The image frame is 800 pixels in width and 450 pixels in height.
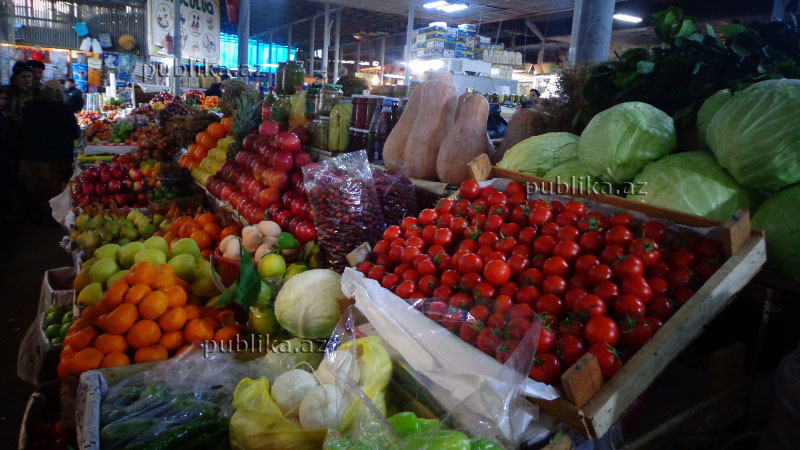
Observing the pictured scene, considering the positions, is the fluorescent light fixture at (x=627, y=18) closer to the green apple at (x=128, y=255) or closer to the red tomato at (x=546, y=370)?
the green apple at (x=128, y=255)

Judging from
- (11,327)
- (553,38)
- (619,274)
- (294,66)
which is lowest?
(11,327)

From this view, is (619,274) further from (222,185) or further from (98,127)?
(98,127)

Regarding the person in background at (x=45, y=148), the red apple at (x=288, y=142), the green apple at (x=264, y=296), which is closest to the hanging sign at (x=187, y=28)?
the person in background at (x=45, y=148)

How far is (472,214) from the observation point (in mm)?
2115

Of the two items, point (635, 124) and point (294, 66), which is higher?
point (294, 66)

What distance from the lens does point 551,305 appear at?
157 cm

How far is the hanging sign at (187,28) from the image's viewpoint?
12.4 metres

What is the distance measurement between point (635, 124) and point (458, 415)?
148 centimetres

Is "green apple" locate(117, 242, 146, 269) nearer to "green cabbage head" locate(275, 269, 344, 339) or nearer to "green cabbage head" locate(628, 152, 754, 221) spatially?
"green cabbage head" locate(275, 269, 344, 339)

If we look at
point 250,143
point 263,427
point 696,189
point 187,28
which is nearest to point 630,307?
point 696,189

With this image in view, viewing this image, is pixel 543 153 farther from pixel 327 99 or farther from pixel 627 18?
pixel 627 18

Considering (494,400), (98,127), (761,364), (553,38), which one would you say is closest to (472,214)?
(494,400)

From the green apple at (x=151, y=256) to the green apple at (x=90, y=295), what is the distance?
27cm

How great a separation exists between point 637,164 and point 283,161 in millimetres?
2195
